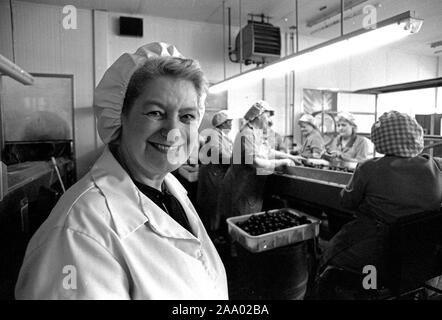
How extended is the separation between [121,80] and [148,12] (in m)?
4.51

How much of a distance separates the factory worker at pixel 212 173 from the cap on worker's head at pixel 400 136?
185cm

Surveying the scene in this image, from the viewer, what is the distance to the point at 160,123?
82cm

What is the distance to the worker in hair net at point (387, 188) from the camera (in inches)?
64.6

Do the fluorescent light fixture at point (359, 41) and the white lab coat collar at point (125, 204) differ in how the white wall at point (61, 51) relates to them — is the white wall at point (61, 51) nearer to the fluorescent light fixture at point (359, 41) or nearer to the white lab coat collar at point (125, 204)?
the fluorescent light fixture at point (359, 41)

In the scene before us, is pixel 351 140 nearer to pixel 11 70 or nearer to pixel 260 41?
pixel 260 41

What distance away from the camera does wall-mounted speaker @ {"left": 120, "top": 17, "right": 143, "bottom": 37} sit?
183 inches

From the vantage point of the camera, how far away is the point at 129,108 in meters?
0.84

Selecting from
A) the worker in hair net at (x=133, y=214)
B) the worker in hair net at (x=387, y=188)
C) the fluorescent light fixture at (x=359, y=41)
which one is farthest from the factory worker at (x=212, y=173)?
the worker in hair net at (x=133, y=214)

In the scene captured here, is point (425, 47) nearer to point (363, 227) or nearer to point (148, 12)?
point (148, 12)

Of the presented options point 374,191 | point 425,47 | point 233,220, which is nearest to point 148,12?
point 233,220

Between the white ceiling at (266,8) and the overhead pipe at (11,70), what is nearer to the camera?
the overhead pipe at (11,70)

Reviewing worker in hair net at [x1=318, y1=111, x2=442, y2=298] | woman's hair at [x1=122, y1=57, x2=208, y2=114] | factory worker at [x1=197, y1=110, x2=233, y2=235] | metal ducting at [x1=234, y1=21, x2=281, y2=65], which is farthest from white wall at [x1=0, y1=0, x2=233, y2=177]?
woman's hair at [x1=122, y1=57, x2=208, y2=114]

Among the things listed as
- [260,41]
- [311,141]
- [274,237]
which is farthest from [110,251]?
[260,41]

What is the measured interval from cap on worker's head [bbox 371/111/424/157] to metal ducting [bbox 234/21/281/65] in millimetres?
3279
